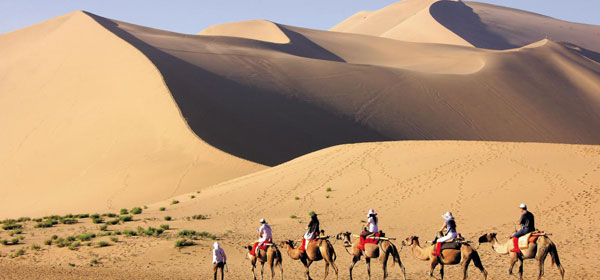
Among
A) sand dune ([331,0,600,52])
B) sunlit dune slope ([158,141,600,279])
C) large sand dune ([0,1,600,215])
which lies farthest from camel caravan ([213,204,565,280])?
sand dune ([331,0,600,52])

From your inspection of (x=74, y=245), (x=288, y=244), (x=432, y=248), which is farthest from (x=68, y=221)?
(x=432, y=248)

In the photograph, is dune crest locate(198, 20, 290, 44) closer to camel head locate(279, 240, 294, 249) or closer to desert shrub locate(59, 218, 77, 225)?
desert shrub locate(59, 218, 77, 225)

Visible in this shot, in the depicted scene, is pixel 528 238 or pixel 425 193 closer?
pixel 528 238

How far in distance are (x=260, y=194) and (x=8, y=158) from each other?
24895mm

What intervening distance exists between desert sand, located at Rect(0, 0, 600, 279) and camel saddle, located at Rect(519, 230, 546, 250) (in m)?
2.50

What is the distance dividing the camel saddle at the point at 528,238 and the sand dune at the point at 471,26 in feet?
365

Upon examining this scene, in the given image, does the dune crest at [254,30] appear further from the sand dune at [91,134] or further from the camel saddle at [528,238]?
the camel saddle at [528,238]

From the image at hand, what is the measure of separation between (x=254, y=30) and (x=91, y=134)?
60121 millimetres

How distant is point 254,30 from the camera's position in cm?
10494

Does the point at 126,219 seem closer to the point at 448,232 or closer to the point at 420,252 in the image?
the point at 420,252

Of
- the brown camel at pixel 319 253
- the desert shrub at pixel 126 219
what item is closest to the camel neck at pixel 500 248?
the brown camel at pixel 319 253

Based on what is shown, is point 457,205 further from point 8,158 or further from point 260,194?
point 8,158

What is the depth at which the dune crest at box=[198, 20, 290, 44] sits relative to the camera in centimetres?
9685

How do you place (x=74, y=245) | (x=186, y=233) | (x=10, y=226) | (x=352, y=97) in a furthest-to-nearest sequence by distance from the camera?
(x=352, y=97) → (x=10, y=226) → (x=186, y=233) → (x=74, y=245)
